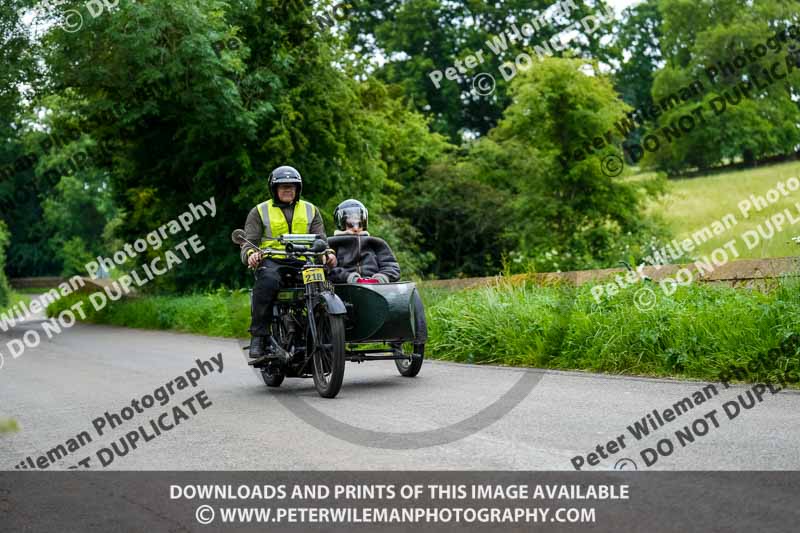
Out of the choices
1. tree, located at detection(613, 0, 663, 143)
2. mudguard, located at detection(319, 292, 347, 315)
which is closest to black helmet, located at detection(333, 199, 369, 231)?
mudguard, located at detection(319, 292, 347, 315)

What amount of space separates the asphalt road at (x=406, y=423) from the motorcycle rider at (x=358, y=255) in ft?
3.86

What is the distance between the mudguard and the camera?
930 centimetres

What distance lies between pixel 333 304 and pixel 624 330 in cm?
382

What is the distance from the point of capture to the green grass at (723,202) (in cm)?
3345

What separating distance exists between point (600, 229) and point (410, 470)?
85.8ft

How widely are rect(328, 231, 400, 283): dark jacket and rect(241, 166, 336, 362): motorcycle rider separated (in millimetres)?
699

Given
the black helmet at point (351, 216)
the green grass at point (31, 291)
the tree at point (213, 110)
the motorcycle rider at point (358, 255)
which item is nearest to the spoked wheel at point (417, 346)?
the motorcycle rider at point (358, 255)

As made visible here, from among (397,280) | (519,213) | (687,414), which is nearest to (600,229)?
(519,213)

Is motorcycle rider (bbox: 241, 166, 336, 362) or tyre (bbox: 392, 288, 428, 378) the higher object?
motorcycle rider (bbox: 241, 166, 336, 362)

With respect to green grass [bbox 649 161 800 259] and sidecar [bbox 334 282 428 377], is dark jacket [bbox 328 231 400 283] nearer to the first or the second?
sidecar [bbox 334 282 428 377]

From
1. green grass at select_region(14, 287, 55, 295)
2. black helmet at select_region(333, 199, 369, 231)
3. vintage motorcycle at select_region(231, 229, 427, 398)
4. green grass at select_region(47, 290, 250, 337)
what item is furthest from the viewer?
green grass at select_region(14, 287, 55, 295)

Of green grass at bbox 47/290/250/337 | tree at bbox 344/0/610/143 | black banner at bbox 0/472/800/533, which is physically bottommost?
green grass at bbox 47/290/250/337

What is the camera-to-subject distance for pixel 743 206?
39500mm

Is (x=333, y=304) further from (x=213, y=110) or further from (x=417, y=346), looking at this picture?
(x=213, y=110)
